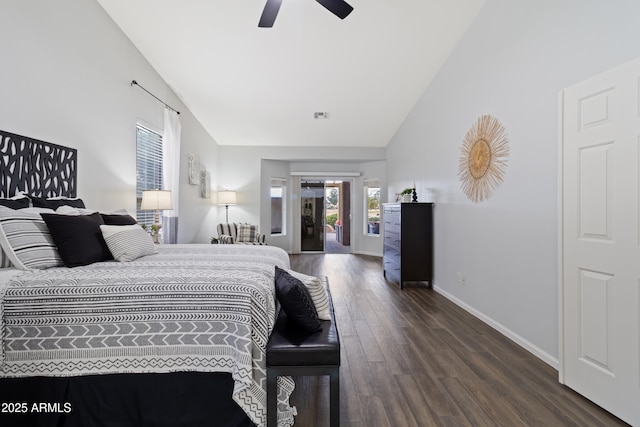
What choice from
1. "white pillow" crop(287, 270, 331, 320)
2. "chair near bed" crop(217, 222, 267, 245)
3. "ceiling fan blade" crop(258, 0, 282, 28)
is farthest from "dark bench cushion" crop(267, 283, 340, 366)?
"chair near bed" crop(217, 222, 267, 245)

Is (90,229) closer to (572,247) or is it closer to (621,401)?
(572,247)

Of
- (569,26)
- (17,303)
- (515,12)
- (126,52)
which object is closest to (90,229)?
(17,303)

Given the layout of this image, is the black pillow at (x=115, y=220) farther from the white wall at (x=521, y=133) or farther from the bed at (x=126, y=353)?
the white wall at (x=521, y=133)

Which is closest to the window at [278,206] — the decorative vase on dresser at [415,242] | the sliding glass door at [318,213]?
the sliding glass door at [318,213]

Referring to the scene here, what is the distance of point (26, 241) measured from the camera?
5.97 ft

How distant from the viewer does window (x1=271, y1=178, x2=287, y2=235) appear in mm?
7312

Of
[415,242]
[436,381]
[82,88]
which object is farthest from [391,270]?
[82,88]

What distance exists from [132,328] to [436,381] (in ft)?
6.09

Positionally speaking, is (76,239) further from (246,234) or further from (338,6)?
(246,234)

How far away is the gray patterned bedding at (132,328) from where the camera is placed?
1.49 metres

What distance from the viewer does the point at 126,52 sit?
3535mm

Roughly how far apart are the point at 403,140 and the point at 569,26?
3690 millimetres

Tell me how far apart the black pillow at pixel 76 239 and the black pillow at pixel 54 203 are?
1.29 ft

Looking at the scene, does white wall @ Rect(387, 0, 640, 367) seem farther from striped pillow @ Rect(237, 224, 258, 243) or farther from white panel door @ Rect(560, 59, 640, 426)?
striped pillow @ Rect(237, 224, 258, 243)
